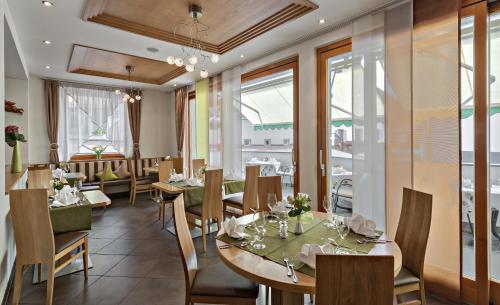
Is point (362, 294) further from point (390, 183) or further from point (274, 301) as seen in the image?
point (390, 183)

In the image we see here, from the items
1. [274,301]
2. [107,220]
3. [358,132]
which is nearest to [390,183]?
[358,132]

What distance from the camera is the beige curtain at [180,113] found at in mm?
6836

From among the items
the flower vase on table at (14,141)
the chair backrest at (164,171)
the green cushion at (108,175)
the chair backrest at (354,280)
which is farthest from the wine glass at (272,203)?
the green cushion at (108,175)

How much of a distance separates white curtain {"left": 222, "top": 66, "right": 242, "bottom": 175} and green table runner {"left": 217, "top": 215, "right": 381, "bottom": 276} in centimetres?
307

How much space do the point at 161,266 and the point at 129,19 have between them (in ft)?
9.60

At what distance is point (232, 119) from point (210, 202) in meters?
2.04

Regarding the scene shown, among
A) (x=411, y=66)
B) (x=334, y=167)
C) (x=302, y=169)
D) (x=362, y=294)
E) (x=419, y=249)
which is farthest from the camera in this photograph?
(x=302, y=169)

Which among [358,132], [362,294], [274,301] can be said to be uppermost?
[358,132]

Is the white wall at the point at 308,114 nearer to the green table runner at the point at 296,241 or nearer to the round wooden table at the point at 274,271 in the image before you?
the green table runner at the point at 296,241

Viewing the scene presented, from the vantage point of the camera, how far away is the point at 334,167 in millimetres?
3535

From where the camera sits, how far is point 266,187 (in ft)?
8.63

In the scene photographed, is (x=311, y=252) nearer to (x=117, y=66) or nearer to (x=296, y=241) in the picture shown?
(x=296, y=241)

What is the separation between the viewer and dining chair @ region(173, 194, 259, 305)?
158cm

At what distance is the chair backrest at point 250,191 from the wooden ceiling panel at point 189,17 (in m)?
1.87
